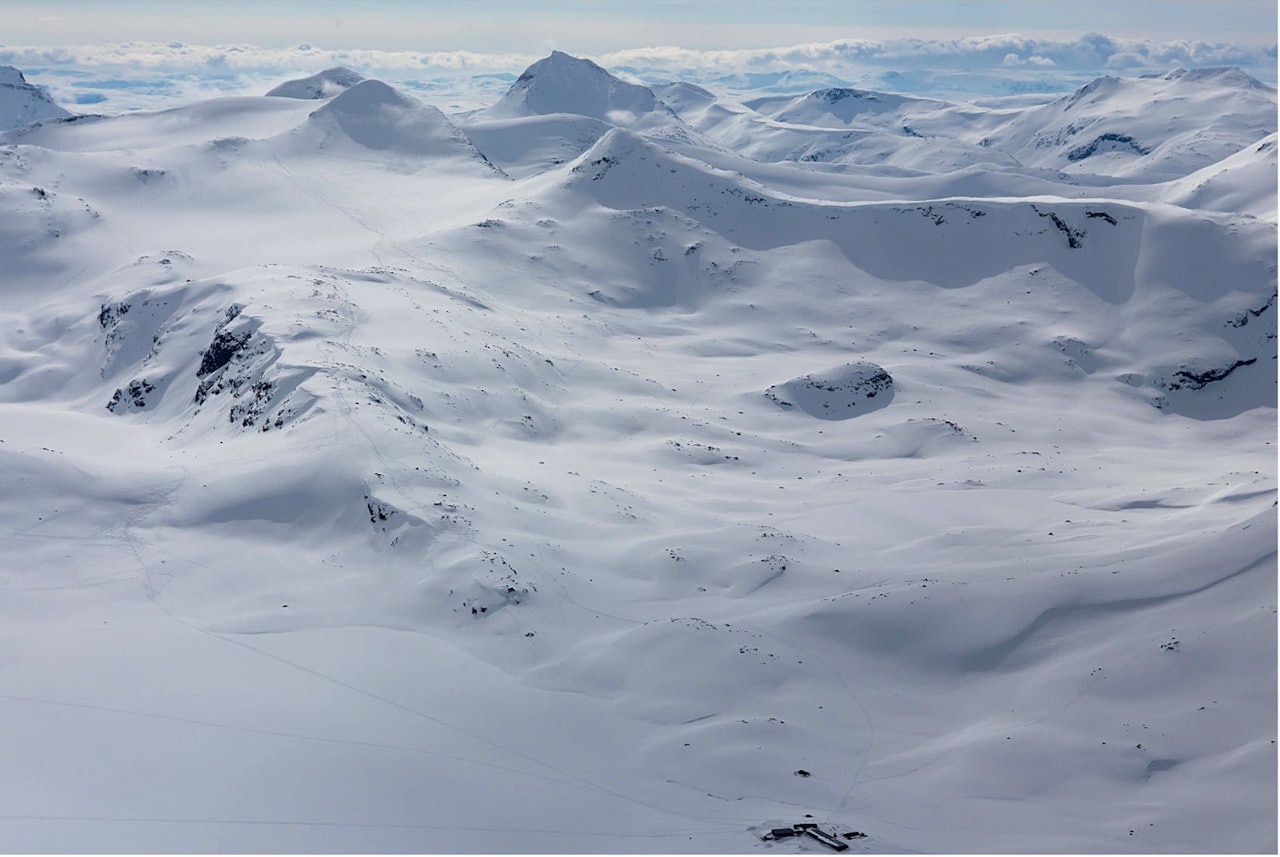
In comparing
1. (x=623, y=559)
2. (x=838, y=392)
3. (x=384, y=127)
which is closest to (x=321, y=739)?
(x=623, y=559)

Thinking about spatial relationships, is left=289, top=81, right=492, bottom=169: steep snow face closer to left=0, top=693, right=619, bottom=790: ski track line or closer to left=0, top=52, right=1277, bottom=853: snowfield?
left=0, top=52, right=1277, bottom=853: snowfield

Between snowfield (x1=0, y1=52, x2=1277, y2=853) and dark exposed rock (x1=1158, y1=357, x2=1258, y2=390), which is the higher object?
dark exposed rock (x1=1158, y1=357, x2=1258, y2=390)

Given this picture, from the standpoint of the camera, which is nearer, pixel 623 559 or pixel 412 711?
pixel 412 711

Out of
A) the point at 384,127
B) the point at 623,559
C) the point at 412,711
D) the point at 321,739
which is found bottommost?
the point at 321,739

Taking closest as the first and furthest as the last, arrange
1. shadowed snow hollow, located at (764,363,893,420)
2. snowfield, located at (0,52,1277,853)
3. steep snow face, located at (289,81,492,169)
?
snowfield, located at (0,52,1277,853)
shadowed snow hollow, located at (764,363,893,420)
steep snow face, located at (289,81,492,169)

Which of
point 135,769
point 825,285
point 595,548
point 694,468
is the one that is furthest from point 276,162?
point 135,769

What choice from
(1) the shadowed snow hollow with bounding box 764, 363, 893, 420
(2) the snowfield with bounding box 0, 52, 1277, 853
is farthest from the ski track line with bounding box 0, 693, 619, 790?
(1) the shadowed snow hollow with bounding box 764, 363, 893, 420

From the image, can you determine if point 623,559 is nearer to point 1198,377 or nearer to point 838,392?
point 838,392

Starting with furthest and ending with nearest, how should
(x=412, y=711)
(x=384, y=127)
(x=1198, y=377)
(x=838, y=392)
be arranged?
(x=384, y=127) < (x=1198, y=377) < (x=838, y=392) < (x=412, y=711)

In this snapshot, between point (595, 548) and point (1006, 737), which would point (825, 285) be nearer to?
point (595, 548)
